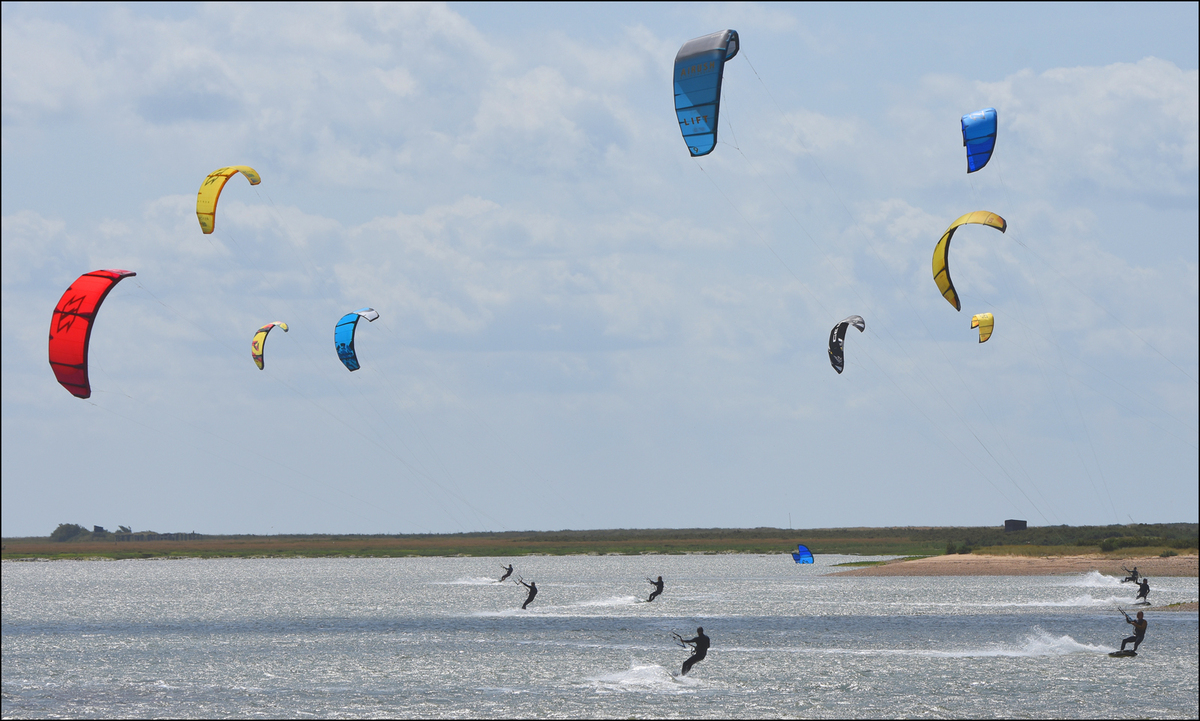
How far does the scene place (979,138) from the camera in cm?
2548

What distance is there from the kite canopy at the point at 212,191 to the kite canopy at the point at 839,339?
15139 millimetres

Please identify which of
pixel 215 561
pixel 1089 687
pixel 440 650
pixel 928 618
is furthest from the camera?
pixel 215 561

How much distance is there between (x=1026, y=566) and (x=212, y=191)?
60.2 m

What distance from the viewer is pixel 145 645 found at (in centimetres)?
4150

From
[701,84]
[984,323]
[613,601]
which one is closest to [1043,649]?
[984,323]

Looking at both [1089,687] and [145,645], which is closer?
[1089,687]

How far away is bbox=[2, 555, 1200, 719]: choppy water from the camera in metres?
27.9

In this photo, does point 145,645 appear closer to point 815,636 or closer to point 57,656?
point 57,656

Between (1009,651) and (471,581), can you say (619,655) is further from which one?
(471,581)

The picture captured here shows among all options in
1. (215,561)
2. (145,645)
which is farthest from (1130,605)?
(215,561)

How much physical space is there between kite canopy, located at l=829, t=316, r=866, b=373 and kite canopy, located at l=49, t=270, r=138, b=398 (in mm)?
16958

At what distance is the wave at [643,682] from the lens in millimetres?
29828

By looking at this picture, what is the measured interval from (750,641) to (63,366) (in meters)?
23.9

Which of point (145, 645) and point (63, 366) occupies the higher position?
point (63, 366)
